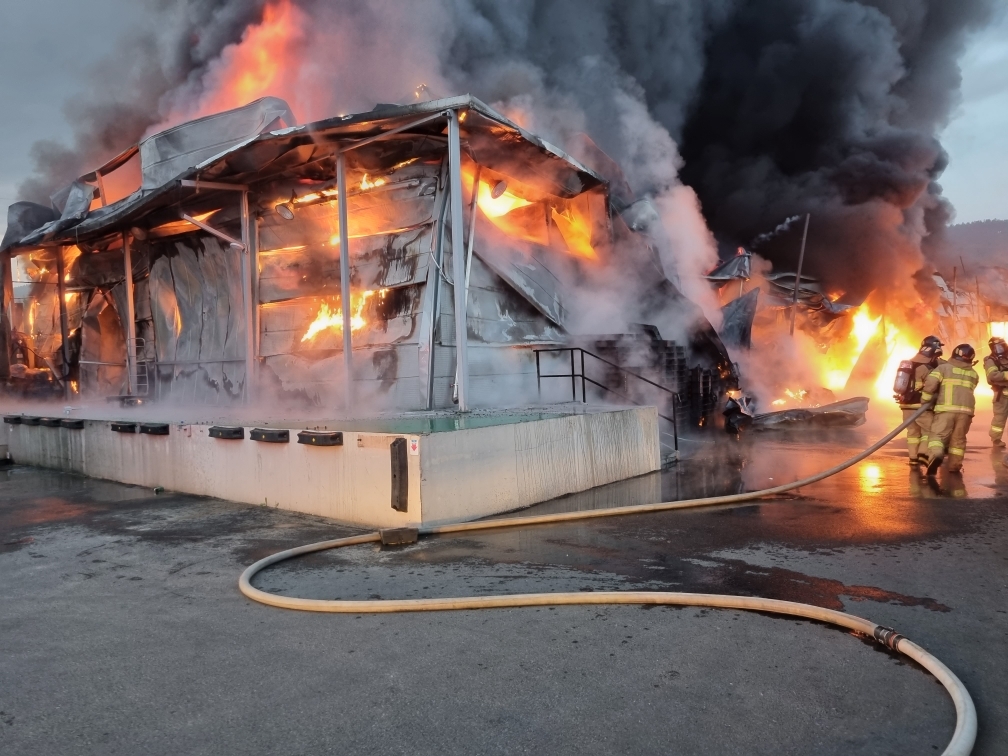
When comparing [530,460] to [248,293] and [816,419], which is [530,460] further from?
[816,419]

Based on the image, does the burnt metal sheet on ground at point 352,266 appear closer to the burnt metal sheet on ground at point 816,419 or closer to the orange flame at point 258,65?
the orange flame at point 258,65

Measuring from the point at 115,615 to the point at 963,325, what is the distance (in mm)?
36759

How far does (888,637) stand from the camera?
323cm

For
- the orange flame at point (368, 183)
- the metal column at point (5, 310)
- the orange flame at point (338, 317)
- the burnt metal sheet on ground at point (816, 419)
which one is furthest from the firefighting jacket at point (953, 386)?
the metal column at point (5, 310)

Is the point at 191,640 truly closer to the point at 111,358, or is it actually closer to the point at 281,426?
the point at 281,426

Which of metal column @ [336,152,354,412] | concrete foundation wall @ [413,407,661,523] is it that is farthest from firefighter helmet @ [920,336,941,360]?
metal column @ [336,152,354,412]

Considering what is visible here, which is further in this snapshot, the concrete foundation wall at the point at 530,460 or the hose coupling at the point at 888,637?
the concrete foundation wall at the point at 530,460

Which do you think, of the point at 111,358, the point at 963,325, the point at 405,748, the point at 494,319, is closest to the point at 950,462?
the point at 494,319

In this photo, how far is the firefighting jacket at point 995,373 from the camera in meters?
10.4

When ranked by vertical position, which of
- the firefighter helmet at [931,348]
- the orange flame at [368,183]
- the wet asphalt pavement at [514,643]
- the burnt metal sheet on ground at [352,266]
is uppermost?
the orange flame at [368,183]

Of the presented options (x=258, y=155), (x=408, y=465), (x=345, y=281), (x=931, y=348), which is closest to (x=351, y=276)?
(x=345, y=281)

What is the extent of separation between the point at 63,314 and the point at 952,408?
55.7 feet

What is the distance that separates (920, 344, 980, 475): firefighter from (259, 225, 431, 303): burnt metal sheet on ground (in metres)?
6.79

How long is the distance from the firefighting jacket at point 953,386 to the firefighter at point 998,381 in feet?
8.68
